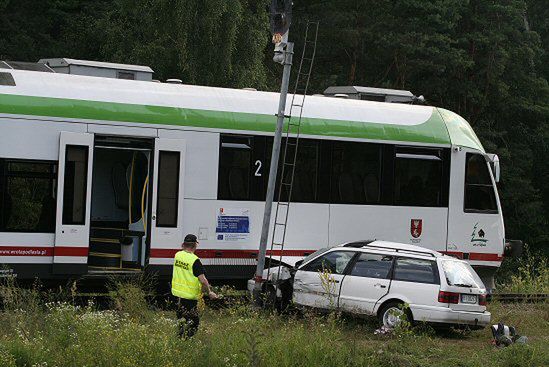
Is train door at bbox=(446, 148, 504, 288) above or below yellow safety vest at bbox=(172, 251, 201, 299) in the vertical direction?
above

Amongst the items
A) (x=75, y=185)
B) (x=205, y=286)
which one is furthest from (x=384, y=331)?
(x=75, y=185)

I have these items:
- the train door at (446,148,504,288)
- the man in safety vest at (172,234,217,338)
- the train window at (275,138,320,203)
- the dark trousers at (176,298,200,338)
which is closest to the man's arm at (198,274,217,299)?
the man in safety vest at (172,234,217,338)

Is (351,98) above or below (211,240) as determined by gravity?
above

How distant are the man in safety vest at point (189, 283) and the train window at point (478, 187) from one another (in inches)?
371

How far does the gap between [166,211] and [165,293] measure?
1500mm

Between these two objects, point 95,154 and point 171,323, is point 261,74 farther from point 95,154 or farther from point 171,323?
point 171,323

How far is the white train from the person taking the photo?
56.0 ft

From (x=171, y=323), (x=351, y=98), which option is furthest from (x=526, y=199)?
(x=171, y=323)

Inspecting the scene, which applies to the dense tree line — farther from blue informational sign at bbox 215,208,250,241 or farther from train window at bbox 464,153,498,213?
blue informational sign at bbox 215,208,250,241

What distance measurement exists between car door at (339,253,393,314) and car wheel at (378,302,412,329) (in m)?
0.17

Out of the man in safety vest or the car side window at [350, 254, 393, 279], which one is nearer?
the man in safety vest

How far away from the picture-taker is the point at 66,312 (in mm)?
12656

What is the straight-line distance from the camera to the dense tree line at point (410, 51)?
3831 centimetres

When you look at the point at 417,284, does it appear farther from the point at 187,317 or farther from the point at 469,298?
the point at 187,317
